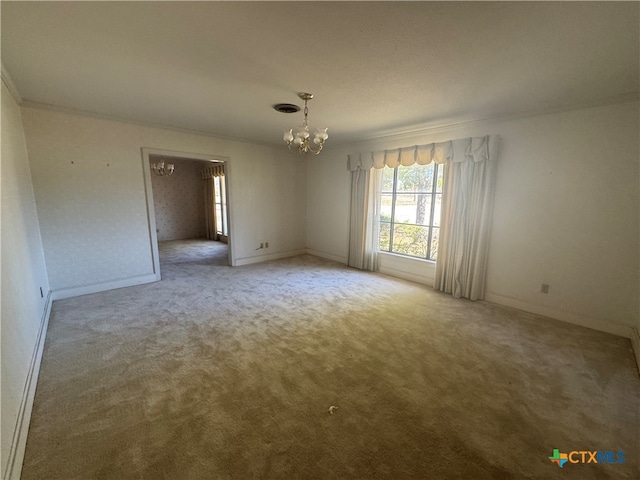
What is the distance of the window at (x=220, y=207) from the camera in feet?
24.9

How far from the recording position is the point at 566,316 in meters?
3.07

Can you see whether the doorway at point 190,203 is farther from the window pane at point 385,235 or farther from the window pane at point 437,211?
the window pane at point 437,211

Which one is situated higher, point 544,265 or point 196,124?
point 196,124

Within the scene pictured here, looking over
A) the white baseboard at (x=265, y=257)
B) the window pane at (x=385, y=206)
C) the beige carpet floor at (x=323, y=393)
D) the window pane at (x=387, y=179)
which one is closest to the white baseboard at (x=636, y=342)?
the beige carpet floor at (x=323, y=393)

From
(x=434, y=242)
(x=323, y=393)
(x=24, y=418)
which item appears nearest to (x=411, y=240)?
(x=434, y=242)

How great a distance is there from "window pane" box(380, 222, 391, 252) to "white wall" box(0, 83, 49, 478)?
455 centimetres

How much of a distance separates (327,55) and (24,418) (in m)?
3.01

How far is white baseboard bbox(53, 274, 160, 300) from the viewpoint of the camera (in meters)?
3.54

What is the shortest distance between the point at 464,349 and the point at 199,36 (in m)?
3.24

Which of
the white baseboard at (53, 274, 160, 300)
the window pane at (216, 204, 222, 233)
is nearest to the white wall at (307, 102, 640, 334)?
the white baseboard at (53, 274, 160, 300)

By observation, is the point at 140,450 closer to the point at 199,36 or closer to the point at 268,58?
the point at 199,36

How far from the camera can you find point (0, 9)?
1488 millimetres

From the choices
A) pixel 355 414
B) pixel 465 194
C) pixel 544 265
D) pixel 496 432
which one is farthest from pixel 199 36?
pixel 544 265

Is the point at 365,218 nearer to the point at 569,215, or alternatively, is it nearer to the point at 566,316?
the point at 569,215
